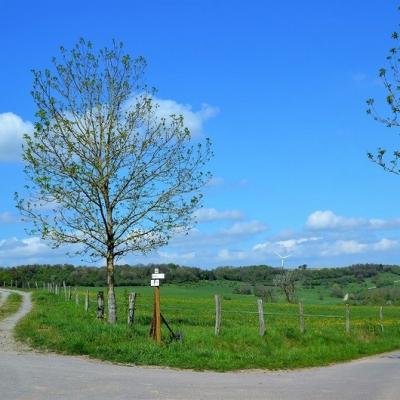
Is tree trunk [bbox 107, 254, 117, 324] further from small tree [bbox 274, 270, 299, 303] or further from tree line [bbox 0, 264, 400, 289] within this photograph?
tree line [bbox 0, 264, 400, 289]

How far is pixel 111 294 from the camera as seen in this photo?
79.8 ft

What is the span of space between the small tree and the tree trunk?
66924 mm

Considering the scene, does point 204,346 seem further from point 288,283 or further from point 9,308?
point 288,283

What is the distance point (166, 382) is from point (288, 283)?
7826 cm

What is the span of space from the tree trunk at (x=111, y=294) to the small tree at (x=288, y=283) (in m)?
66.9

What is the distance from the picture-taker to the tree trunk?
24.0 meters

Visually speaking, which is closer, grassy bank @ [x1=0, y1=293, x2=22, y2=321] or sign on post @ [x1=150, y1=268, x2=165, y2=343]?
sign on post @ [x1=150, y1=268, x2=165, y2=343]

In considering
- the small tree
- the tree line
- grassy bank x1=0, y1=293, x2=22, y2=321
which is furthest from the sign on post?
the tree line

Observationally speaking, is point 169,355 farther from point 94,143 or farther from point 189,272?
point 189,272

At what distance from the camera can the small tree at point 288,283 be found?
89438mm

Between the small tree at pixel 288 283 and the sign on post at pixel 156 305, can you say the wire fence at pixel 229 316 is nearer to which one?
the sign on post at pixel 156 305

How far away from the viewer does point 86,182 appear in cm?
2375

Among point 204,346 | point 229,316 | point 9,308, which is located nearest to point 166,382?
point 204,346

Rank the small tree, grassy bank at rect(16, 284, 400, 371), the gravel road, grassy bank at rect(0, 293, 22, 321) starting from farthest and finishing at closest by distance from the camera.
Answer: the small tree
grassy bank at rect(0, 293, 22, 321)
grassy bank at rect(16, 284, 400, 371)
the gravel road
